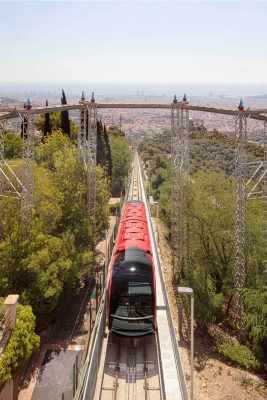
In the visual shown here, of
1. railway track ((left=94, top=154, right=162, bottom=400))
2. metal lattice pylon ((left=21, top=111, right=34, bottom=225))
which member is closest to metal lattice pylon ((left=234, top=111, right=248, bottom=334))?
railway track ((left=94, top=154, right=162, bottom=400))

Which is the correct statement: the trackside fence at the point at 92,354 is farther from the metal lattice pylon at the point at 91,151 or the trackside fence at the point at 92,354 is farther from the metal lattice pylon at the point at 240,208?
the metal lattice pylon at the point at 240,208

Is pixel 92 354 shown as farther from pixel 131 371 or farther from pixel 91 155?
pixel 91 155

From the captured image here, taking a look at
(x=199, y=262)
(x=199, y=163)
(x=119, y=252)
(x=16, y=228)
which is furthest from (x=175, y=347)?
(x=199, y=163)

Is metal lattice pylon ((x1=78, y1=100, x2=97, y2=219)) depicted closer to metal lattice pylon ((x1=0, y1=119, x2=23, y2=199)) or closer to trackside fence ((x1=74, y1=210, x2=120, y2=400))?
metal lattice pylon ((x1=0, y1=119, x2=23, y2=199))

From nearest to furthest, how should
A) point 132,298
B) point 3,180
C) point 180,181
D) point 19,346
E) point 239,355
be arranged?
point 19,346, point 132,298, point 239,355, point 3,180, point 180,181

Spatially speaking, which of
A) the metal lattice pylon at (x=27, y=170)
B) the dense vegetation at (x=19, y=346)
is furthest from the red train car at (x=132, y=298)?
the metal lattice pylon at (x=27, y=170)

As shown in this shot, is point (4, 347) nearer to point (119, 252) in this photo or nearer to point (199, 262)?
point (119, 252)

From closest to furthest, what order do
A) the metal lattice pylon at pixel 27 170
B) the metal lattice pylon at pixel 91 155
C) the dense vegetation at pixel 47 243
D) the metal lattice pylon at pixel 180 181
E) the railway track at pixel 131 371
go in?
the railway track at pixel 131 371, the dense vegetation at pixel 47 243, the metal lattice pylon at pixel 27 170, the metal lattice pylon at pixel 180 181, the metal lattice pylon at pixel 91 155

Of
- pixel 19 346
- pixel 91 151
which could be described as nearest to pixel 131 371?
pixel 19 346
